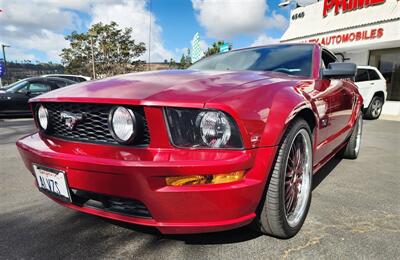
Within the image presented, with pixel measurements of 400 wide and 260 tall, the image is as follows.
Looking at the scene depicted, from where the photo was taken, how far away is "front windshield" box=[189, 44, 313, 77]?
2674mm

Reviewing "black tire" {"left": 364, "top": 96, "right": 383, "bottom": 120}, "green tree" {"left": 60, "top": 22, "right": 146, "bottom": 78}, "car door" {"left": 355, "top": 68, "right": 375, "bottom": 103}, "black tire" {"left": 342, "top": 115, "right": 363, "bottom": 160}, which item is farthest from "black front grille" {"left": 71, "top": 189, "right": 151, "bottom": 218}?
"green tree" {"left": 60, "top": 22, "right": 146, "bottom": 78}

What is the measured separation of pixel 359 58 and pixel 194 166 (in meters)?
13.3

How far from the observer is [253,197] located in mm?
1558

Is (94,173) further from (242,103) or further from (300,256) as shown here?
(300,256)

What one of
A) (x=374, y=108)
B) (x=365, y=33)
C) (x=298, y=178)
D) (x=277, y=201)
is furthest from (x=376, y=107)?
(x=277, y=201)

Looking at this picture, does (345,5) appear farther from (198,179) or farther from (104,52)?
(104,52)

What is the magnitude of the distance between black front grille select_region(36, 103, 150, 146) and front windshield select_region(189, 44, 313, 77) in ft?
4.77

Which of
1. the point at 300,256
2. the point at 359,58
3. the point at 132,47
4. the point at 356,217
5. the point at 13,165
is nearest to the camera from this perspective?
the point at 300,256

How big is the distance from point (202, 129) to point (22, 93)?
8894mm

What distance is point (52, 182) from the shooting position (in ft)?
5.84

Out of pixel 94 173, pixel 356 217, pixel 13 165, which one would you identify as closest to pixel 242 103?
pixel 94 173

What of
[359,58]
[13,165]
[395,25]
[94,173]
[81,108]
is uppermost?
[395,25]

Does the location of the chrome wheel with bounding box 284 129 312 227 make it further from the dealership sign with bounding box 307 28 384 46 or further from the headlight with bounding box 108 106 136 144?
the dealership sign with bounding box 307 28 384 46

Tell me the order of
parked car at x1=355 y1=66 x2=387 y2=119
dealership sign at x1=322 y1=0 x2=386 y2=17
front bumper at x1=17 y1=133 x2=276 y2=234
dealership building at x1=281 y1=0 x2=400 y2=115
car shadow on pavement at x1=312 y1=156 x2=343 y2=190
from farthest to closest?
dealership sign at x1=322 y1=0 x2=386 y2=17 < dealership building at x1=281 y1=0 x2=400 y2=115 < parked car at x1=355 y1=66 x2=387 y2=119 < car shadow on pavement at x1=312 y1=156 x2=343 y2=190 < front bumper at x1=17 y1=133 x2=276 y2=234
